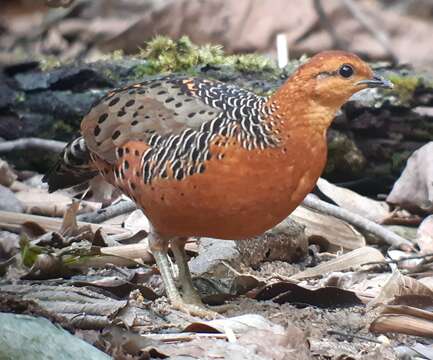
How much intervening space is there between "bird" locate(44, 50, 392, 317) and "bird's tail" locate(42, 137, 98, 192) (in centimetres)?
43

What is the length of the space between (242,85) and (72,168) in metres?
2.09

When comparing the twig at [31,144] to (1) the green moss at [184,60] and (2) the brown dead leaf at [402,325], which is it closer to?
(1) the green moss at [184,60]

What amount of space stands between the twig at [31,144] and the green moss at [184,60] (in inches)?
28.5

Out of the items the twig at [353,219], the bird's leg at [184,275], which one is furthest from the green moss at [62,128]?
the bird's leg at [184,275]

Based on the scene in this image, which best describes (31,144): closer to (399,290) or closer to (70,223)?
(70,223)

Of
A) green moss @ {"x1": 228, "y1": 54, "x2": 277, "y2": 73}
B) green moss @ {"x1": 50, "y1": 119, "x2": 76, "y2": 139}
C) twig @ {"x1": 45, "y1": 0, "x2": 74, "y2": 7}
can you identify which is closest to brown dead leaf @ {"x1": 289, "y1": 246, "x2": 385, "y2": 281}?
green moss @ {"x1": 228, "y1": 54, "x2": 277, "y2": 73}

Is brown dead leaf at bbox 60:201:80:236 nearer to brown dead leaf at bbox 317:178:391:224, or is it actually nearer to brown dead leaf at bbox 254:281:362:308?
brown dead leaf at bbox 254:281:362:308

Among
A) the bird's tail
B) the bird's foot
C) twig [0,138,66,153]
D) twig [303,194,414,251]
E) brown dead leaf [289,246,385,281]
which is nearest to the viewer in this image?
the bird's foot

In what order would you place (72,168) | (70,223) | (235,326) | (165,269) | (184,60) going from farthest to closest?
(184,60) < (70,223) < (72,168) < (165,269) < (235,326)

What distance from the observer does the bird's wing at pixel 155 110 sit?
4730 mm

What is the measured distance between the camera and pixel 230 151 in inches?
177

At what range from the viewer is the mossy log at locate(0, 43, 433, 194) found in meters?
7.20

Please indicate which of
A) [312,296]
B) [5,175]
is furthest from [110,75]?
[312,296]

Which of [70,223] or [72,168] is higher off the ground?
[72,168]
